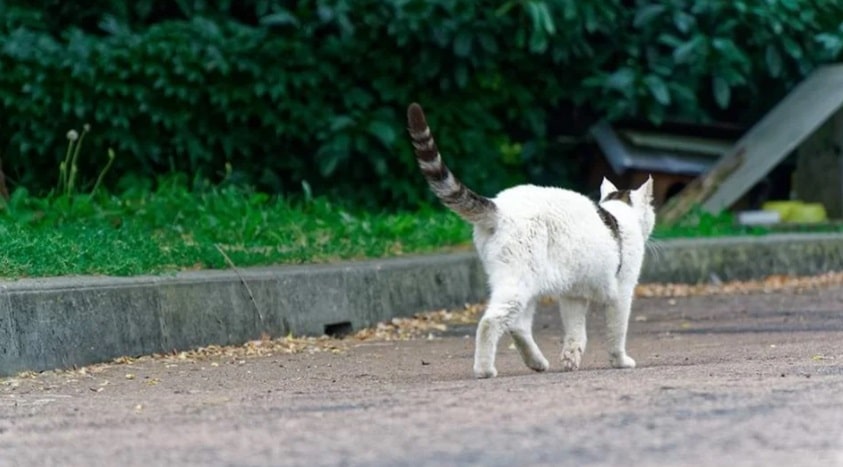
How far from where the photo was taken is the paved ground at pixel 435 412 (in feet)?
16.5

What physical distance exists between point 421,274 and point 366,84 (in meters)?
4.26

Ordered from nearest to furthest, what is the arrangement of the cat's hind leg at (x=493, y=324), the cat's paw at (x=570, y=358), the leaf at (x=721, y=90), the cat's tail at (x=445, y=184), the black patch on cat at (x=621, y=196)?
the cat's hind leg at (x=493, y=324) < the cat's tail at (x=445, y=184) < the cat's paw at (x=570, y=358) < the black patch on cat at (x=621, y=196) < the leaf at (x=721, y=90)

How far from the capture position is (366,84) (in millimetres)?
15242

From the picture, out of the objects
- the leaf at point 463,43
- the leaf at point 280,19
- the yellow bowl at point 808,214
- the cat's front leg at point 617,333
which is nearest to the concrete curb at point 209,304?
the cat's front leg at point 617,333

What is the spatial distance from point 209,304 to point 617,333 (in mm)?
2488

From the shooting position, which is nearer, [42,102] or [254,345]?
[254,345]

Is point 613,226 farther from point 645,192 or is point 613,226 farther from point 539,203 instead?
point 645,192

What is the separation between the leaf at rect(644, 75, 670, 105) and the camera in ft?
48.9

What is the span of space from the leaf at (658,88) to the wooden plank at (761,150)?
982 millimetres

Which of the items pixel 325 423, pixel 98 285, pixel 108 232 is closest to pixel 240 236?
pixel 108 232

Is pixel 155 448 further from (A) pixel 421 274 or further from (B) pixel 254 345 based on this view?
(A) pixel 421 274

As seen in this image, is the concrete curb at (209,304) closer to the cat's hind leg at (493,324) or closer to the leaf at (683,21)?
the cat's hind leg at (493,324)

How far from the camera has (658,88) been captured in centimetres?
1496

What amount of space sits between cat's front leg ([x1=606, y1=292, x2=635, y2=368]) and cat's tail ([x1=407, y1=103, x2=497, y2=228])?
0.96m
